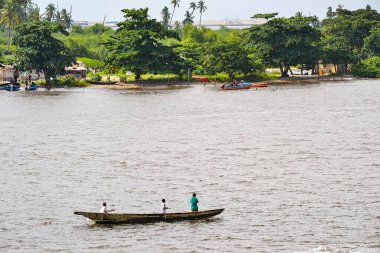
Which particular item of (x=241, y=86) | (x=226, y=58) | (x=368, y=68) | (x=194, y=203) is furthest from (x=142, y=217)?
(x=368, y=68)

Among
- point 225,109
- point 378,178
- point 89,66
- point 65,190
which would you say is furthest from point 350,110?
point 89,66

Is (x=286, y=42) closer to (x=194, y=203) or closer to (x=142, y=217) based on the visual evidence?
(x=194, y=203)

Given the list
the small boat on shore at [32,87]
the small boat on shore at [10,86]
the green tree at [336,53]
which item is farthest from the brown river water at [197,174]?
the green tree at [336,53]

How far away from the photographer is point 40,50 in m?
133

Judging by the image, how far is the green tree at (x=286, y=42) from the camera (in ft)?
488

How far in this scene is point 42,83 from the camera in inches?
5531

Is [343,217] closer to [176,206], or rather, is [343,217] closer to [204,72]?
[176,206]

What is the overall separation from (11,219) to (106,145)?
27665 mm

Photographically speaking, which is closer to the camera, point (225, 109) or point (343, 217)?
point (343, 217)

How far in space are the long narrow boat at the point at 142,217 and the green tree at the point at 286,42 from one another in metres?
106

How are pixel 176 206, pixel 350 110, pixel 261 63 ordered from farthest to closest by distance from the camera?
pixel 261 63, pixel 350 110, pixel 176 206

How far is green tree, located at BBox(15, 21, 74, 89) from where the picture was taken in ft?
434

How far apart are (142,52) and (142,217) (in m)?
97.2

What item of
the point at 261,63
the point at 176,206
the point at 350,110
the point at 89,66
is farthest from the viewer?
the point at 89,66
